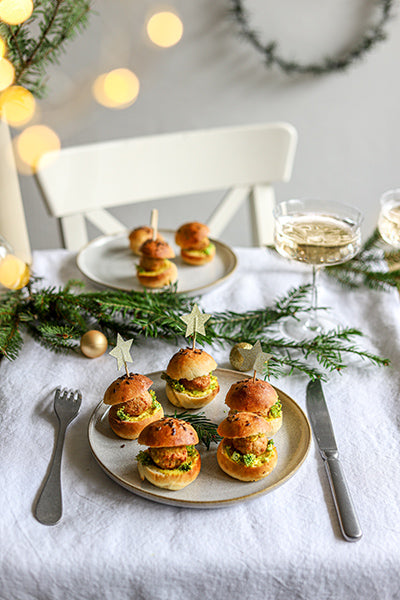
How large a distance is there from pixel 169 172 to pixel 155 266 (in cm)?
75

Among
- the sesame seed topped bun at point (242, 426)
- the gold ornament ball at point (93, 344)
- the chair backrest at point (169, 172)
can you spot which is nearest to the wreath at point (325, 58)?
the chair backrest at point (169, 172)

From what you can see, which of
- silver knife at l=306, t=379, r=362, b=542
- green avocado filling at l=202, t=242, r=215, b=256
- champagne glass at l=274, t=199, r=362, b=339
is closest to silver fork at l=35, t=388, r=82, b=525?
silver knife at l=306, t=379, r=362, b=542

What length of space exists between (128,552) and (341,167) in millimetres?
2717

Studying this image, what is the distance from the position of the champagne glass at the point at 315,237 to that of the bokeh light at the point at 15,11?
627 mm

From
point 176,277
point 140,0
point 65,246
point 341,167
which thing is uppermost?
point 140,0

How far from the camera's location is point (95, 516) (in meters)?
0.72

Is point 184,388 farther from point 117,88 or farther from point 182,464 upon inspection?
point 117,88

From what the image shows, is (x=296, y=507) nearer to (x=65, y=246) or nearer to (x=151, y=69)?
(x=65, y=246)

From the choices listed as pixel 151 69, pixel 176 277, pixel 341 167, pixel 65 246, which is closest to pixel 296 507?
pixel 176 277

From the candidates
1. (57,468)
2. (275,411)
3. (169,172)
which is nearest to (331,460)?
(275,411)

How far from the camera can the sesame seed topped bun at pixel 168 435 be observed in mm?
731

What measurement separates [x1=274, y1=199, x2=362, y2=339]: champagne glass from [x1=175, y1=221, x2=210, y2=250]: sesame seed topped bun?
0.80ft

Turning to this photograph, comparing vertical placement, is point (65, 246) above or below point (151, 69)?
below

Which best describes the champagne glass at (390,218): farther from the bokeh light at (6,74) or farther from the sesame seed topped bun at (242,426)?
the bokeh light at (6,74)
